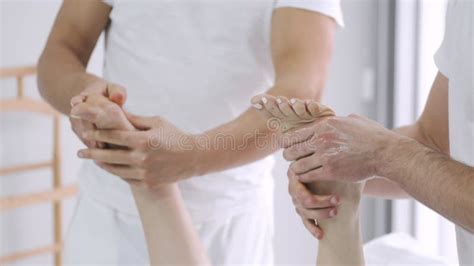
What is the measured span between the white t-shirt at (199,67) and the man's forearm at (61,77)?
9cm

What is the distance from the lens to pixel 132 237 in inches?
64.4

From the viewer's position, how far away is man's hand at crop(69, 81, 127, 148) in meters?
1.44

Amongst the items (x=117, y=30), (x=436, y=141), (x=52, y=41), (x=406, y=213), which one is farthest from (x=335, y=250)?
(x=406, y=213)

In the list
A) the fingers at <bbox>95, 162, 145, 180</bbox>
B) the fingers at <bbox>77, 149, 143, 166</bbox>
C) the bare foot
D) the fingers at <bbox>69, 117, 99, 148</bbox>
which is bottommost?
the fingers at <bbox>95, 162, 145, 180</bbox>

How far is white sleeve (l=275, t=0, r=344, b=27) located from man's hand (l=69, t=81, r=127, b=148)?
361 millimetres

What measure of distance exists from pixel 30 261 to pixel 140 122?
130 cm

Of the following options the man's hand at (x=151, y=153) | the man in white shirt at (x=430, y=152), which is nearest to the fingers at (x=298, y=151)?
the man in white shirt at (x=430, y=152)

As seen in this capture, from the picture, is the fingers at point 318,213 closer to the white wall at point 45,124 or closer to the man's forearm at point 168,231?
the man's forearm at point 168,231

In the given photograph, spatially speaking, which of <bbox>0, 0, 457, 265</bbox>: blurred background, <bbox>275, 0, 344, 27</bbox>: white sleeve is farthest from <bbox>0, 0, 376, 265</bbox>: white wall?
<bbox>275, 0, 344, 27</bbox>: white sleeve

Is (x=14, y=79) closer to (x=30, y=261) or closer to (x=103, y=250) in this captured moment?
(x=30, y=261)

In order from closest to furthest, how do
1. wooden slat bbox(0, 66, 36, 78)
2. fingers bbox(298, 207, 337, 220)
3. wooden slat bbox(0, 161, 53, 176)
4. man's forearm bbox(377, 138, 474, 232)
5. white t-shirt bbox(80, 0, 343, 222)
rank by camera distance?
man's forearm bbox(377, 138, 474, 232), fingers bbox(298, 207, 337, 220), white t-shirt bbox(80, 0, 343, 222), wooden slat bbox(0, 66, 36, 78), wooden slat bbox(0, 161, 53, 176)

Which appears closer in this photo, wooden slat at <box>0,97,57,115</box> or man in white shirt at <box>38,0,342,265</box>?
man in white shirt at <box>38,0,342,265</box>

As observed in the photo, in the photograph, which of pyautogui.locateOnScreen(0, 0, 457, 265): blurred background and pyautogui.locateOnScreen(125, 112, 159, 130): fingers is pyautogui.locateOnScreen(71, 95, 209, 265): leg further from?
pyautogui.locateOnScreen(0, 0, 457, 265): blurred background

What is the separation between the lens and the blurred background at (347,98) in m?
2.43
